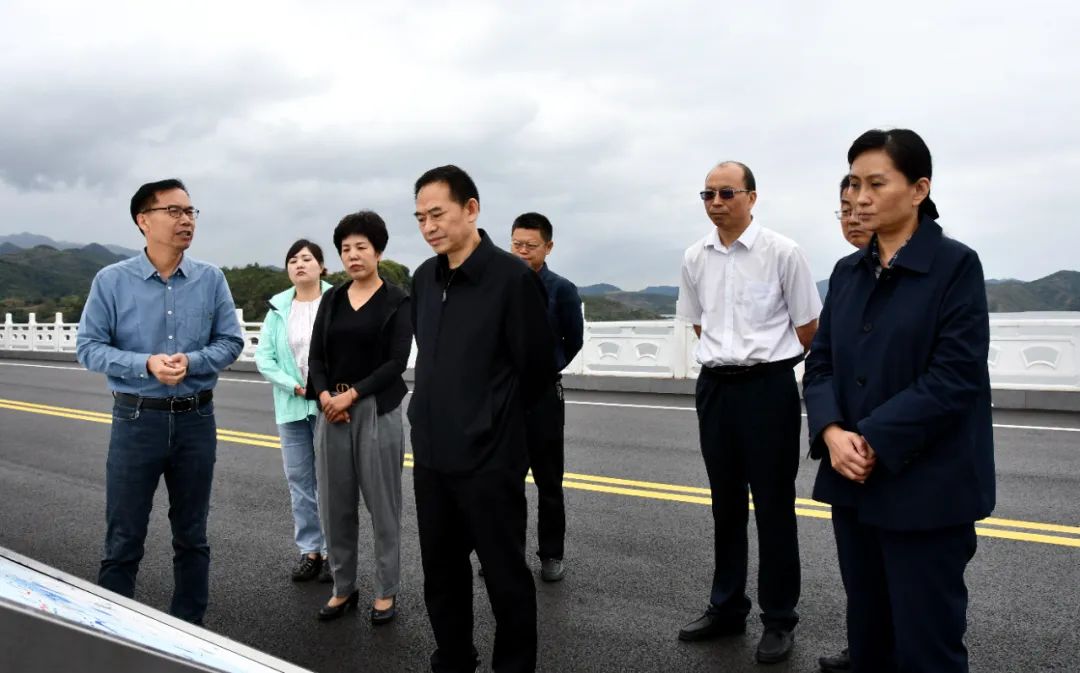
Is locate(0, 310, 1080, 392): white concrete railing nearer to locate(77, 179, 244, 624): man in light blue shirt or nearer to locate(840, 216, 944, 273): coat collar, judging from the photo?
locate(77, 179, 244, 624): man in light blue shirt

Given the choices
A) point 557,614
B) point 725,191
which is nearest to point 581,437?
point 557,614

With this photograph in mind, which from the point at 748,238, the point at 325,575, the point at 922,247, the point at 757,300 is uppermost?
the point at 748,238

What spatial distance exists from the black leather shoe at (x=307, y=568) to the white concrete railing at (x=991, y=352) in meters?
3.01

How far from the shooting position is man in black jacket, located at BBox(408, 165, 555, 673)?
9.54 ft

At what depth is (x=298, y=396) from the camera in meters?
4.39

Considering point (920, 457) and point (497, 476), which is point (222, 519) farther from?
point (920, 457)

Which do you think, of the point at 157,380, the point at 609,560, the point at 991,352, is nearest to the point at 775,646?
the point at 609,560

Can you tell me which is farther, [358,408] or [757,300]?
[358,408]

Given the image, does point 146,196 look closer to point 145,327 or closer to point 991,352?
point 145,327

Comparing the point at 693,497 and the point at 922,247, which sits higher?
the point at 922,247

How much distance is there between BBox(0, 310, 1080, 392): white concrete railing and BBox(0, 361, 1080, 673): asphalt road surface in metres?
1.82

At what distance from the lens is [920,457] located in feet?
7.55

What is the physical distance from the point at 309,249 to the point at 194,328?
133cm

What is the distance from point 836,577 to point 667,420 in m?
5.66
